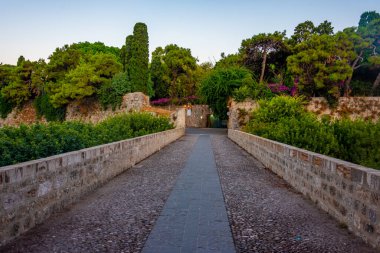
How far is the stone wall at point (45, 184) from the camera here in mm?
3479

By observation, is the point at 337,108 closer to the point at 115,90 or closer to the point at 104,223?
the point at 115,90

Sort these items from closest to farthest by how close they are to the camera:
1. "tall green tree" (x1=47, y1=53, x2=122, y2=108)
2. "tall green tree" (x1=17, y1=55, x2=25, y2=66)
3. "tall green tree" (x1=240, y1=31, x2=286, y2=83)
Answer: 1. "tall green tree" (x1=240, y1=31, x2=286, y2=83)
2. "tall green tree" (x1=47, y1=53, x2=122, y2=108)
3. "tall green tree" (x1=17, y1=55, x2=25, y2=66)

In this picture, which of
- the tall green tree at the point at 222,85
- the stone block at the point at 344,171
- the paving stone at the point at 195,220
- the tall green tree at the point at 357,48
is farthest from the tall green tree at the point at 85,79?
the stone block at the point at 344,171

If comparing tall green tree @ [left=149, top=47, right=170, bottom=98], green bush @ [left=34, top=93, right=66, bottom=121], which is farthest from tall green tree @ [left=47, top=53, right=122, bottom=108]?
tall green tree @ [left=149, top=47, right=170, bottom=98]

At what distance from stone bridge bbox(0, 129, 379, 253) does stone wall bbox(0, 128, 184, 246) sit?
0.12 feet

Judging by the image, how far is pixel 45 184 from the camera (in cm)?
430

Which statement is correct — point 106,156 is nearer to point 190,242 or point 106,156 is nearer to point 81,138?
point 81,138

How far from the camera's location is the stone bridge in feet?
11.3

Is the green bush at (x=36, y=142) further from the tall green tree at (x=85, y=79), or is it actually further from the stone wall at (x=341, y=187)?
the tall green tree at (x=85, y=79)

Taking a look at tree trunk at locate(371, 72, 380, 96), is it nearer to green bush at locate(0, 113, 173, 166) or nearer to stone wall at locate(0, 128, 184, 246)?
green bush at locate(0, 113, 173, 166)

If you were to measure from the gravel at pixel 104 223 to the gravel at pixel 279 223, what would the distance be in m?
1.17

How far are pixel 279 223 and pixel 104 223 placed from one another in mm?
2309

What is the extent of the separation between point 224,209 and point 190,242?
146 cm

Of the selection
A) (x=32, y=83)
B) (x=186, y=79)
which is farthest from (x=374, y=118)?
(x=32, y=83)
